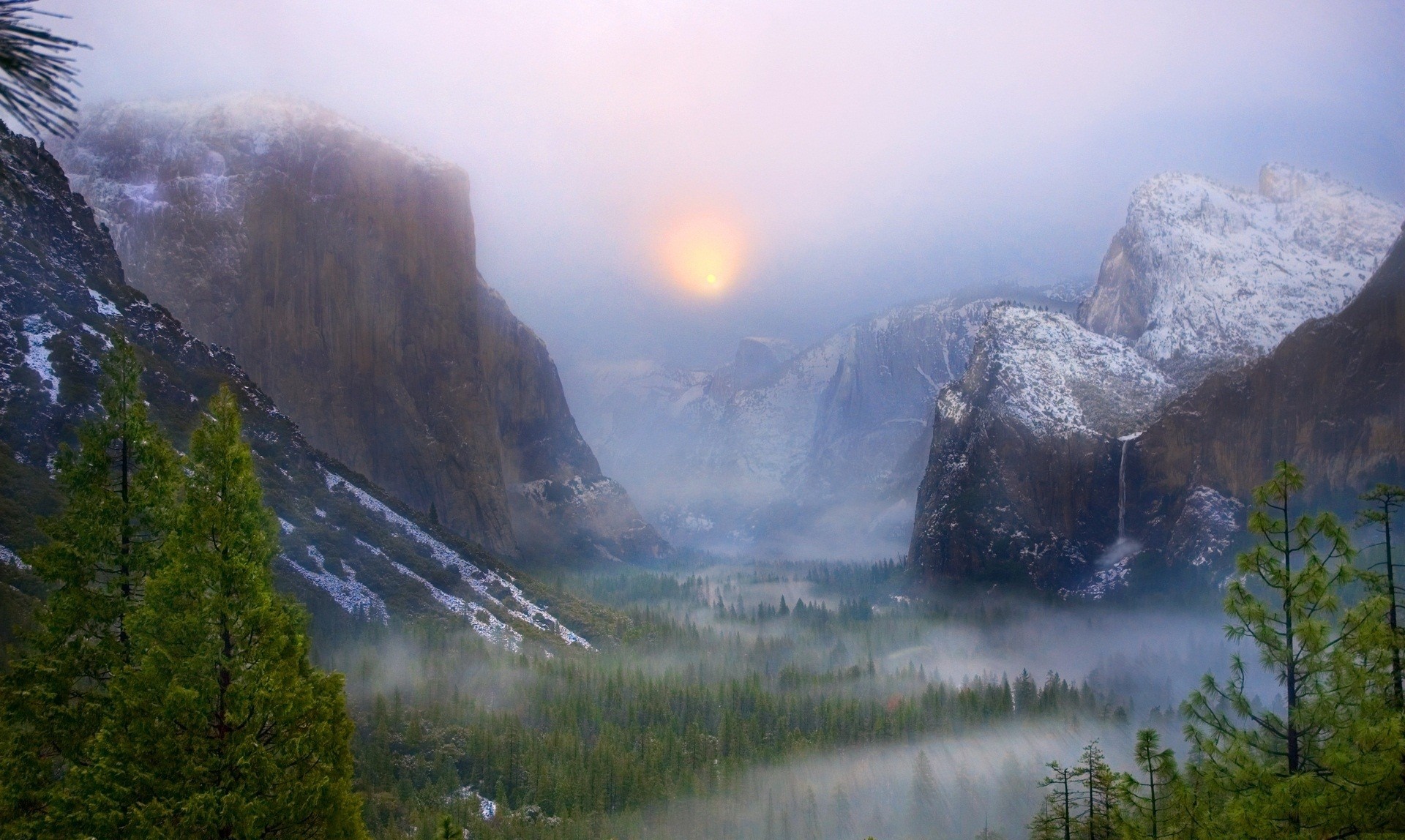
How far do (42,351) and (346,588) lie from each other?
149 feet

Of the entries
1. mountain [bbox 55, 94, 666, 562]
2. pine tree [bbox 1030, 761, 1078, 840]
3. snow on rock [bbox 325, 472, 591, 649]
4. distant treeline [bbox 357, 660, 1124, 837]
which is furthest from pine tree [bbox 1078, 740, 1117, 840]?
mountain [bbox 55, 94, 666, 562]

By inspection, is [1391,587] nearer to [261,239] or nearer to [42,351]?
[42,351]

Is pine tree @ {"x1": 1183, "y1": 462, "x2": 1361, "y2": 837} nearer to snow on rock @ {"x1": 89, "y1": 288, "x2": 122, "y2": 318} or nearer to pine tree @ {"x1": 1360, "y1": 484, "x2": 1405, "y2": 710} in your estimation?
pine tree @ {"x1": 1360, "y1": 484, "x2": 1405, "y2": 710}

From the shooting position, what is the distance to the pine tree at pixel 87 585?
69.6 feet

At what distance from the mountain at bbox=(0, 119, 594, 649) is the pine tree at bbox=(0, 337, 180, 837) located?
46.2 m

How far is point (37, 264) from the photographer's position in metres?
108

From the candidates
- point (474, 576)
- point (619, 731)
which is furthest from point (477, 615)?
point (619, 731)

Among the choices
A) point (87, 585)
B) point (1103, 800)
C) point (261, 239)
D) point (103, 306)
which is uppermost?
point (261, 239)

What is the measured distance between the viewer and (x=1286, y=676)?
64.3 ft

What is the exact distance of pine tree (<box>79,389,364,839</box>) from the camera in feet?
59.8

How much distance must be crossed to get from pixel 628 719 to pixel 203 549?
96.7 metres

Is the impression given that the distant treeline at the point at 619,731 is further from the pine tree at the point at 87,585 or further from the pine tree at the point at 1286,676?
the pine tree at the point at 1286,676

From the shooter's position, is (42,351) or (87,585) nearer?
(87,585)

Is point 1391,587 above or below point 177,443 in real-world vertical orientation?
below
